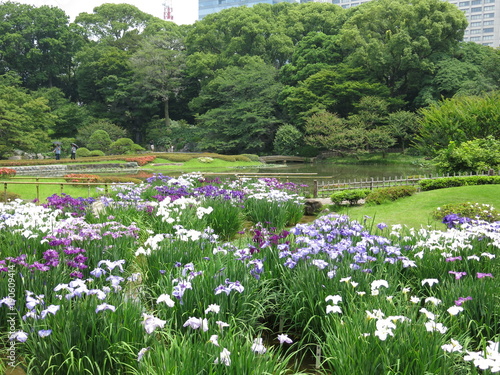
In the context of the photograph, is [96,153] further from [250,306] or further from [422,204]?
[250,306]

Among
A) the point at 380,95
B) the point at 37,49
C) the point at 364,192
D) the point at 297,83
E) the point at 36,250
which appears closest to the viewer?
the point at 36,250

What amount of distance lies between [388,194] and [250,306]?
9.22 meters

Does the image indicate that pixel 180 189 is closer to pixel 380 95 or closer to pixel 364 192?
pixel 364 192

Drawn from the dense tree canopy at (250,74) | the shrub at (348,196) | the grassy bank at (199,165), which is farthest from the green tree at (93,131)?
the shrub at (348,196)

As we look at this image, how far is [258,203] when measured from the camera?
810 centimetres

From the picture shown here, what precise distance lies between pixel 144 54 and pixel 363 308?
44040mm

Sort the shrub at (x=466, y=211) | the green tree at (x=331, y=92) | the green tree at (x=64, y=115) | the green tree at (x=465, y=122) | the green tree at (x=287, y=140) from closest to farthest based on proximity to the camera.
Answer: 1. the shrub at (x=466, y=211)
2. the green tree at (x=465, y=122)
3. the green tree at (x=331, y=92)
4. the green tree at (x=287, y=140)
5. the green tree at (x=64, y=115)

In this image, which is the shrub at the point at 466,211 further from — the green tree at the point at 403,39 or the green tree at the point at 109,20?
the green tree at the point at 109,20

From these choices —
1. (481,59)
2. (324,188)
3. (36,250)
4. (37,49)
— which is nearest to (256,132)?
(481,59)

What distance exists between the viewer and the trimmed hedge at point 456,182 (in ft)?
41.8

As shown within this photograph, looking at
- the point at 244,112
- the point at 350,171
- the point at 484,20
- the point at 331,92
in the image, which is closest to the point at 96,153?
the point at 244,112

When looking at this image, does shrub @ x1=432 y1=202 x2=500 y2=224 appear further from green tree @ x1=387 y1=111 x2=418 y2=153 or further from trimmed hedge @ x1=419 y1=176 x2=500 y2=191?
green tree @ x1=387 y1=111 x2=418 y2=153

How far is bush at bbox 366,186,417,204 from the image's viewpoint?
11.5 m

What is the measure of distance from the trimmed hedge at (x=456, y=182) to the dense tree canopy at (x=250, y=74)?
48.4 ft
